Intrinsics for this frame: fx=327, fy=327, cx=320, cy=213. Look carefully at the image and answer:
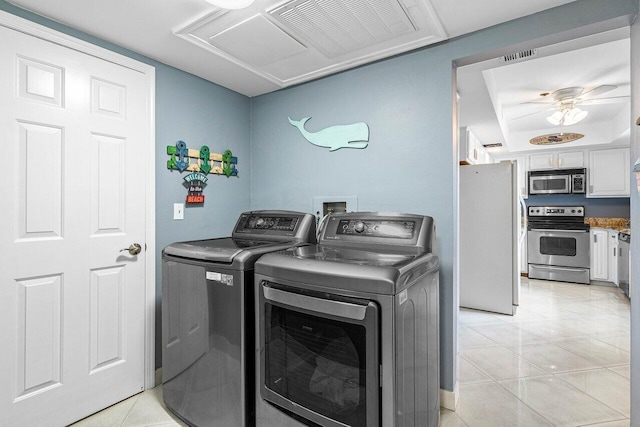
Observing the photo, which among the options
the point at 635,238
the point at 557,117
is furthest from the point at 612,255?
the point at 635,238

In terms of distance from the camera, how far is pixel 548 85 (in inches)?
133

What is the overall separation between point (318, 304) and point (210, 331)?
2.33ft

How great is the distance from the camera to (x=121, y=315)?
2057 mm

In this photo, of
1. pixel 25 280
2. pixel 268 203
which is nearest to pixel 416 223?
pixel 268 203

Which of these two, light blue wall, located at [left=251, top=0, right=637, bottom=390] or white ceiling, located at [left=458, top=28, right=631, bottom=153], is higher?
white ceiling, located at [left=458, top=28, right=631, bottom=153]

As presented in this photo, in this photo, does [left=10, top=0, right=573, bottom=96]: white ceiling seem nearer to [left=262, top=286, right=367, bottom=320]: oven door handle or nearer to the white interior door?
the white interior door

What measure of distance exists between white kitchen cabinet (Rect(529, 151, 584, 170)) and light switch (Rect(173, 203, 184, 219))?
5.91m

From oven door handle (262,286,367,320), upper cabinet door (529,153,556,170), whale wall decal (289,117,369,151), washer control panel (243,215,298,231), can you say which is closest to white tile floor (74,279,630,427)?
oven door handle (262,286,367,320)

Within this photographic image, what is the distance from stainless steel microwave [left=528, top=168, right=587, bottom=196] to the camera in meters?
5.36

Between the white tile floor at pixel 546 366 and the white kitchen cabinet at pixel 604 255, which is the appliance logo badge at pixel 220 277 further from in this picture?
the white kitchen cabinet at pixel 604 255

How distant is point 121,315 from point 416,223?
1883mm

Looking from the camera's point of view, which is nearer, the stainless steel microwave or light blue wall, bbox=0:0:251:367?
light blue wall, bbox=0:0:251:367

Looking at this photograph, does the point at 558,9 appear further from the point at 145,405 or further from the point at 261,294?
the point at 145,405

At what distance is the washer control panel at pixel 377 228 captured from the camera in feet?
5.71
